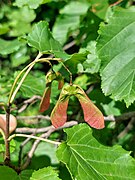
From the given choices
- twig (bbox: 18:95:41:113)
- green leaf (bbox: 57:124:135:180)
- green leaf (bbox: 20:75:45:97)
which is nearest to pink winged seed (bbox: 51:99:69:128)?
green leaf (bbox: 57:124:135:180)

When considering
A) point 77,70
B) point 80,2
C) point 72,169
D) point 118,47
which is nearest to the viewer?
point 72,169

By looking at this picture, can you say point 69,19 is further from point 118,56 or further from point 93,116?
point 93,116

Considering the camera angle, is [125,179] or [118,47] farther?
[118,47]

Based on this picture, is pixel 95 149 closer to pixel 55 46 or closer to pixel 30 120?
pixel 55 46

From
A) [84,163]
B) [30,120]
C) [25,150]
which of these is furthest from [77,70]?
[84,163]

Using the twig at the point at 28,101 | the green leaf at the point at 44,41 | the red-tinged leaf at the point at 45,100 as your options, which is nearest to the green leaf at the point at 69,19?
the twig at the point at 28,101

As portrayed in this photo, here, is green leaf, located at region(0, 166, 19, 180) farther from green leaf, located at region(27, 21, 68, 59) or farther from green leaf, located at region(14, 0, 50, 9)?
green leaf, located at region(14, 0, 50, 9)

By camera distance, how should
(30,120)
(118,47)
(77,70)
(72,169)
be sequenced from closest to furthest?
(72,169) → (118,47) → (77,70) → (30,120)
